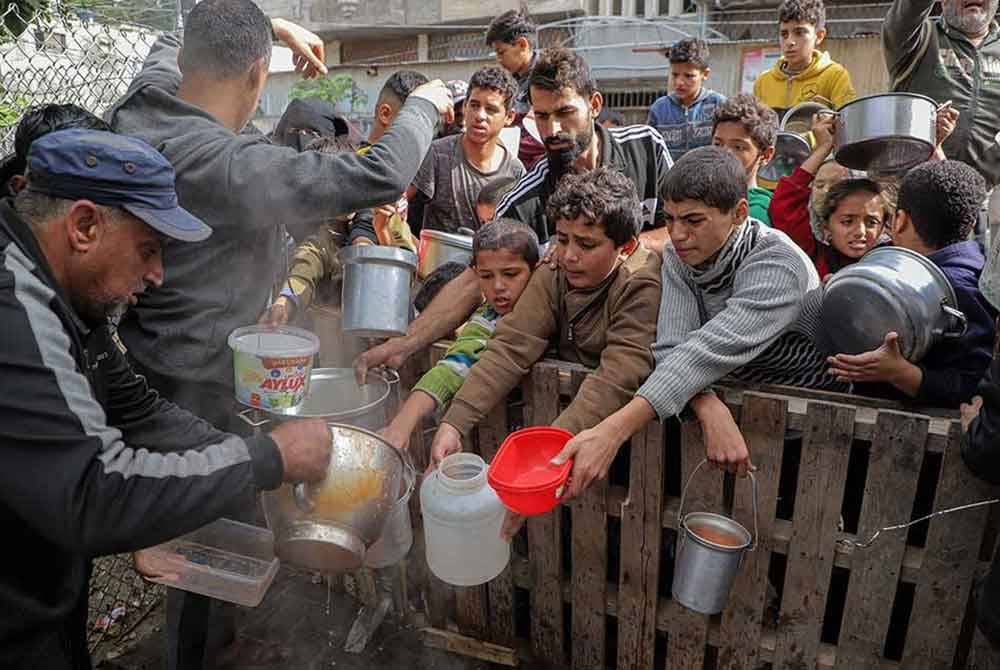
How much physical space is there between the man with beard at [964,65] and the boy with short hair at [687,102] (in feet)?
5.17

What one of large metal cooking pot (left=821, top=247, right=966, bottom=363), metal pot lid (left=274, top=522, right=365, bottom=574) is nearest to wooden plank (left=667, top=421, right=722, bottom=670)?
large metal cooking pot (left=821, top=247, right=966, bottom=363)

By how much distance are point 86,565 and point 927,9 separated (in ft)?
15.7

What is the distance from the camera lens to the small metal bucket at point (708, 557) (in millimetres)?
2156

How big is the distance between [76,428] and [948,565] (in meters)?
2.58

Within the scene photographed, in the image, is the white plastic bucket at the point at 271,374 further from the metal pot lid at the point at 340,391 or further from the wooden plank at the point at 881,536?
the wooden plank at the point at 881,536

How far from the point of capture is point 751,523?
7.90ft

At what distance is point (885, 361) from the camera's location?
2164 millimetres

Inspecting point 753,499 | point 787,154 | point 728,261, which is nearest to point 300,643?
point 753,499

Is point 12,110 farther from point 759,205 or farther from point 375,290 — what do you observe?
point 759,205

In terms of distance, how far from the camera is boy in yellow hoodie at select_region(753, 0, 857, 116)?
5070 mm

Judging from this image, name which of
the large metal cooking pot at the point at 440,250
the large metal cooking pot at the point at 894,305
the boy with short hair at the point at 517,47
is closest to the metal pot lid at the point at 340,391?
the large metal cooking pot at the point at 440,250

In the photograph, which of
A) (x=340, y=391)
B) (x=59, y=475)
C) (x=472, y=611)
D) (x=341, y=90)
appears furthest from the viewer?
(x=341, y=90)

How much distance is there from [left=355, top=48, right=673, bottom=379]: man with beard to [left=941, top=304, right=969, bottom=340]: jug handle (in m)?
1.29

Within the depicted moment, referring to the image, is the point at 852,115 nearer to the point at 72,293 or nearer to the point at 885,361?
the point at 885,361
